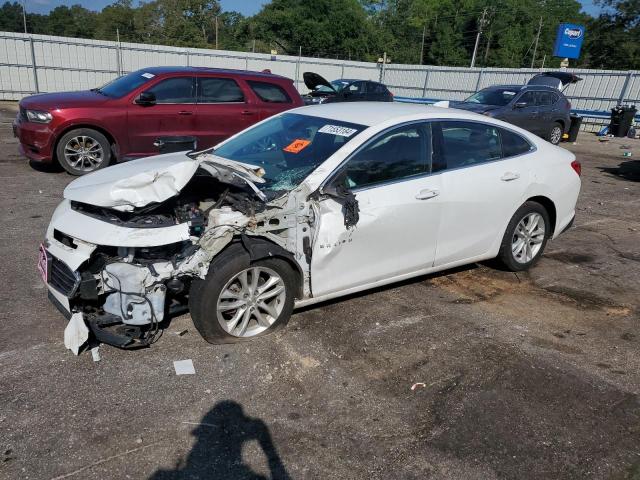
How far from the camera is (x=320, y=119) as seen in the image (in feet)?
14.8

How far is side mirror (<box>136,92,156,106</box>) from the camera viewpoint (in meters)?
8.15

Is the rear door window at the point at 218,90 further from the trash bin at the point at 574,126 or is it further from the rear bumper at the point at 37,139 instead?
the trash bin at the point at 574,126

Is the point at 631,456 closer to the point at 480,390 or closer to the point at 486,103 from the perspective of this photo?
the point at 480,390

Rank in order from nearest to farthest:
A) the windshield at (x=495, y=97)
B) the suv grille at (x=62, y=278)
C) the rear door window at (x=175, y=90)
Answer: the suv grille at (x=62, y=278) → the rear door window at (x=175, y=90) → the windshield at (x=495, y=97)

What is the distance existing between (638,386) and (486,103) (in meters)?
11.7

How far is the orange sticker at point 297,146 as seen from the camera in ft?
13.9

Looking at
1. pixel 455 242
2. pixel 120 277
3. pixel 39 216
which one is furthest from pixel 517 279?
pixel 39 216

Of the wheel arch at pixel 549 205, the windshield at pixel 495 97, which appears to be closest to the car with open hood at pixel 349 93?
the windshield at pixel 495 97

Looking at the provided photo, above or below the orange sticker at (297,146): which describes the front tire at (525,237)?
below

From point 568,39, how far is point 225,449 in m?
36.4

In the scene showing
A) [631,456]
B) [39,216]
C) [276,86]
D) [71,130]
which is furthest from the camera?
[276,86]

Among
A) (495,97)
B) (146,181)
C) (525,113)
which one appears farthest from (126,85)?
(525,113)

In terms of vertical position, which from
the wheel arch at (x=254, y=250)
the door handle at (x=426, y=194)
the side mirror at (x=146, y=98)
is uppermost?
the door handle at (x=426, y=194)

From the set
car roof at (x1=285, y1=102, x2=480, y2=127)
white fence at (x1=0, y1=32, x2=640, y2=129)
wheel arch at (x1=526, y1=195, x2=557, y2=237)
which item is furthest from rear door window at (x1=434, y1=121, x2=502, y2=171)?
white fence at (x1=0, y1=32, x2=640, y2=129)
